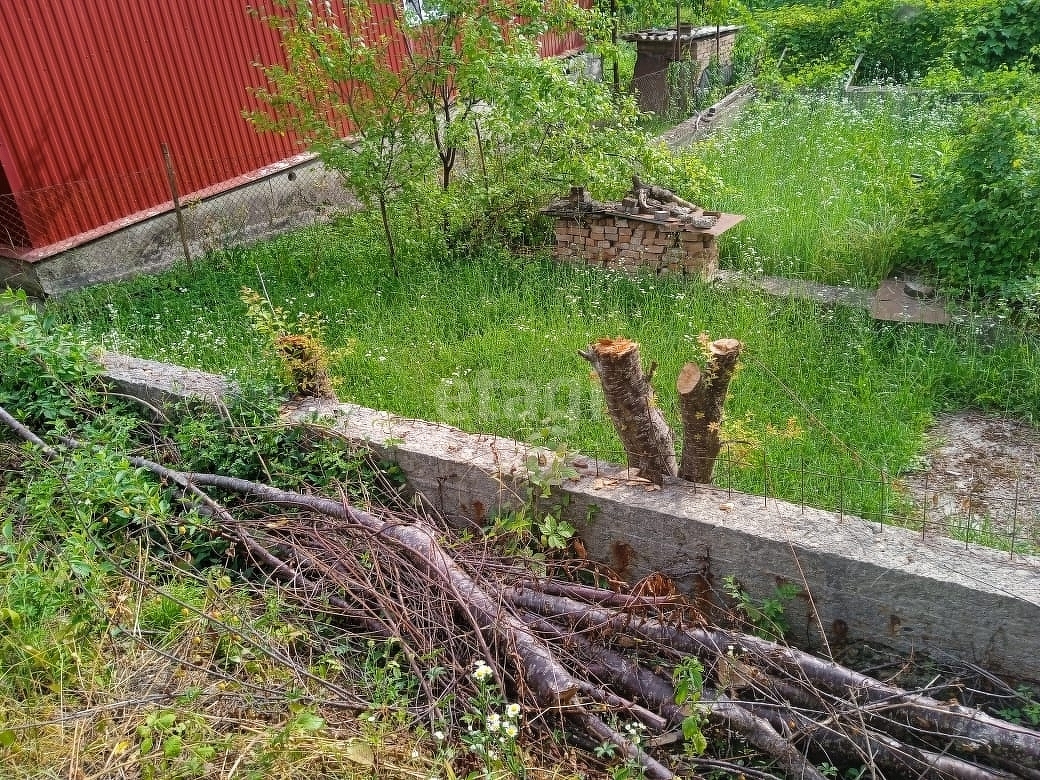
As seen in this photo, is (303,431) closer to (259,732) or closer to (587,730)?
(259,732)

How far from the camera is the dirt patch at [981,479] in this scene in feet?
12.8

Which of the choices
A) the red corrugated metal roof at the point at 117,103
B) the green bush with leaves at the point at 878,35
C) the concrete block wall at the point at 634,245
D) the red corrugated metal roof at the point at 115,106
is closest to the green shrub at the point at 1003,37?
the green bush with leaves at the point at 878,35

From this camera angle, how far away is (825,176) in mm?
9180

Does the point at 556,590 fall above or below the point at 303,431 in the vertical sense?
below

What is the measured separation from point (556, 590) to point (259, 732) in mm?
1376

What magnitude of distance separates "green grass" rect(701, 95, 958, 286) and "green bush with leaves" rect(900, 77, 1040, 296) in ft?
1.39

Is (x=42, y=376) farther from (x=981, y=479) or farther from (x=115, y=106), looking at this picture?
(x=981, y=479)

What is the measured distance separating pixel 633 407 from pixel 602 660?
1.16 metres

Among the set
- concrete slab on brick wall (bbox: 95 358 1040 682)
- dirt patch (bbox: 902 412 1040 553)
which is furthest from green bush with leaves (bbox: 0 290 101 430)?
dirt patch (bbox: 902 412 1040 553)

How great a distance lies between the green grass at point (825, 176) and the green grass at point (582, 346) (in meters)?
1.04

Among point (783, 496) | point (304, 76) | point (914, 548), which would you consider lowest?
point (783, 496)

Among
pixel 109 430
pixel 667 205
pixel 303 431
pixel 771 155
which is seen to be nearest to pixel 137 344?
pixel 109 430

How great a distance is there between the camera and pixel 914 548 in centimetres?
319

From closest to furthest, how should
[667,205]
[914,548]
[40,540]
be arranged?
[914,548]
[40,540]
[667,205]
